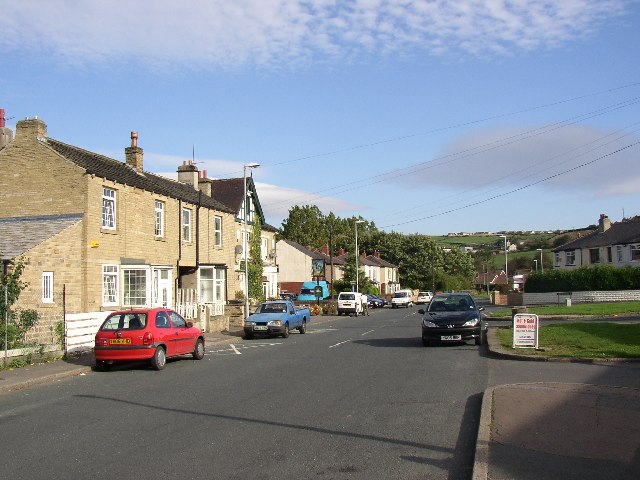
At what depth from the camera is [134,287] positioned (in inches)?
1073

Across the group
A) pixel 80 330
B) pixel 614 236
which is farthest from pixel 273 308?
pixel 614 236

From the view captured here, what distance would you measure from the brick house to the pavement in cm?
1557

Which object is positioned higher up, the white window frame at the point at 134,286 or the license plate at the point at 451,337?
the white window frame at the point at 134,286

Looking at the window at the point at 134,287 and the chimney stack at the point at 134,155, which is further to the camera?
the chimney stack at the point at 134,155

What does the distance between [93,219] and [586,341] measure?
54.6 ft

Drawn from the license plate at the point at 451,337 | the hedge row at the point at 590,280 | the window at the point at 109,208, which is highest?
the window at the point at 109,208

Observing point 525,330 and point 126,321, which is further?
point 525,330

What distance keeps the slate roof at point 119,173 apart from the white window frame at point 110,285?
336 cm

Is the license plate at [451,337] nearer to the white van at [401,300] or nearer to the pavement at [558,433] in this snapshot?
the pavement at [558,433]

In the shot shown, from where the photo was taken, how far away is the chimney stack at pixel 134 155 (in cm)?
3125

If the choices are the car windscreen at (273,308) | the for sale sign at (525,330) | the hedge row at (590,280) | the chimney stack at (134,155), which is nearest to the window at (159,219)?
the chimney stack at (134,155)

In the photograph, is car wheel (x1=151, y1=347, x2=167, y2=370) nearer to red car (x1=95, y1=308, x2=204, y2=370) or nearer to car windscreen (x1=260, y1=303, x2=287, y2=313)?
red car (x1=95, y1=308, x2=204, y2=370)

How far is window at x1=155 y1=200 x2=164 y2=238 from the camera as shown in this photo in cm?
2947

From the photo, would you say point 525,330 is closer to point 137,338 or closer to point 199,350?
point 199,350
